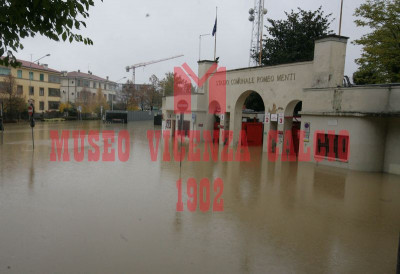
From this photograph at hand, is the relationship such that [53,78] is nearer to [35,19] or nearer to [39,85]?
[39,85]

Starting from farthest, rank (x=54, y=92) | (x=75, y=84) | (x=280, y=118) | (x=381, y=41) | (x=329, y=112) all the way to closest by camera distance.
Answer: (x=75, y=84) < (x=54, y=92) < (x=381, y=41) < (x=280, y=118) < (x=329, y=112)

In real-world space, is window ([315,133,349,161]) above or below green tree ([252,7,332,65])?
below

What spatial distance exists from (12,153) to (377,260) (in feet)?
54.1

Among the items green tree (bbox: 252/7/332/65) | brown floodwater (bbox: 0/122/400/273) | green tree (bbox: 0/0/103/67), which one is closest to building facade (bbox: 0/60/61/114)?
green tree (bbox: 252/7/332/65)

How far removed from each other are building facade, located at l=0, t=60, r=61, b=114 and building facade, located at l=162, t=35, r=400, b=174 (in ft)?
153

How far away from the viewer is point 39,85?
5825 cm

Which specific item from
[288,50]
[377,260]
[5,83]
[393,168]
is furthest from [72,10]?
[5,83]

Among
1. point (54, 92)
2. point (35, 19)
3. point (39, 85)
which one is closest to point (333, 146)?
point (35, 19)

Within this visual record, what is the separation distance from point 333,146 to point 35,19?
13.5m

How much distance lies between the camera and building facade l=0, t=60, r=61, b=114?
178 feet

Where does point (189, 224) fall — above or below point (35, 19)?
below

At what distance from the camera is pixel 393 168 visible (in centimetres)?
1374

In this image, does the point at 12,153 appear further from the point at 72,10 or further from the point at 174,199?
the point at 72,10

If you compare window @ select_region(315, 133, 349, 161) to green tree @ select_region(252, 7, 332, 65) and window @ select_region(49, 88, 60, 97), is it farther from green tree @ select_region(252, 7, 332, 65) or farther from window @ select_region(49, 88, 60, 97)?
window @ select_region(49, 88, 60, 97)
